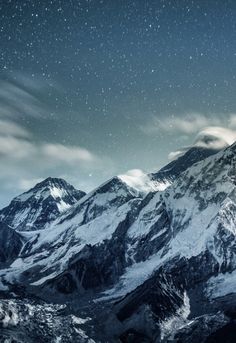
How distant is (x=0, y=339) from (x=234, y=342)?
318 feet

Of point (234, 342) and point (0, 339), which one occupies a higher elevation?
point (0, 339)

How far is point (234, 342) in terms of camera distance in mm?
197250

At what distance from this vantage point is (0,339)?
197625mm
